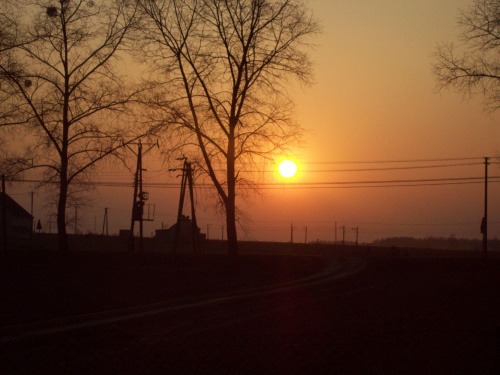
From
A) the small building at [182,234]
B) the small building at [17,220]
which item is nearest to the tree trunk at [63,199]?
the small building at [17,220]

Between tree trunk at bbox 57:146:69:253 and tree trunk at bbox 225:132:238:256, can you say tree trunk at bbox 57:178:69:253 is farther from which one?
tree trunk at bbox 225:132:238:256

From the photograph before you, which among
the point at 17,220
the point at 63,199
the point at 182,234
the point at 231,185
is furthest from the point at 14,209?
the point at 231,185

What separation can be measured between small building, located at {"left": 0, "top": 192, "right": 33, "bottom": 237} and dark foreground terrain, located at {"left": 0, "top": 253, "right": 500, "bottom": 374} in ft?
190

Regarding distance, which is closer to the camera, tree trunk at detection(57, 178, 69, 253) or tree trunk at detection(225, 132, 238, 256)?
tree trunk at detection(57, 178, 69, 253)

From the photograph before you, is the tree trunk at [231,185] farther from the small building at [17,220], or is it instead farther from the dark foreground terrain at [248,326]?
the small building at [17,220]

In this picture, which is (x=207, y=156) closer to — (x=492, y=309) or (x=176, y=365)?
(x=492, y=309)

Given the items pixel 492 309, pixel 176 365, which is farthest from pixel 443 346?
pixel 492 309

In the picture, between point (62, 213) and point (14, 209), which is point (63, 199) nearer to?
point (62, 213)

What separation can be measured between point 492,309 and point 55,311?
33.3ft

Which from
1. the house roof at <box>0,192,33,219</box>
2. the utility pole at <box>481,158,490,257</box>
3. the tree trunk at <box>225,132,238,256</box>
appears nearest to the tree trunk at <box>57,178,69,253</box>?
the tree trunk at <box>225,132,238,256</box>

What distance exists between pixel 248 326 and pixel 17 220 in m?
75.4

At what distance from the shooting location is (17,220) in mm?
81125

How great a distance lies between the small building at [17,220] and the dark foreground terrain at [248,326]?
5788 cm

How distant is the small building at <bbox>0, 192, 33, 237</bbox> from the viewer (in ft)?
256
